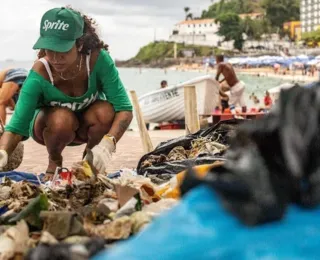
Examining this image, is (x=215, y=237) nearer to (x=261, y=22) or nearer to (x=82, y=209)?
(x=82, y=209)

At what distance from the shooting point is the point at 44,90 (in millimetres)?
4438

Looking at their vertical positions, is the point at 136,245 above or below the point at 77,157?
above

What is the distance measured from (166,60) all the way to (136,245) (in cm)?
14684

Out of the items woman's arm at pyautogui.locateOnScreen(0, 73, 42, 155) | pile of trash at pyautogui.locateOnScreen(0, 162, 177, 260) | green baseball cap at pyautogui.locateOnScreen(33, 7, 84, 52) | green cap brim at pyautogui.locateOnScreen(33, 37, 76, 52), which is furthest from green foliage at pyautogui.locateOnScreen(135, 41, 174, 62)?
pile of trash at pyautogui.locateOnScreen(0, 162, 177, 260)

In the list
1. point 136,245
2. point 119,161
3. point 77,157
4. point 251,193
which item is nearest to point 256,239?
point 251,193

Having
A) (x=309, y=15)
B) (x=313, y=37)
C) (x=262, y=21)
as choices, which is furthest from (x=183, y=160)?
(x=309, y=15)

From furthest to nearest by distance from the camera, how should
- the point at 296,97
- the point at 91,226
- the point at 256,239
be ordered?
the point at 91,226 < the point at 296,97 < the point at 256,239

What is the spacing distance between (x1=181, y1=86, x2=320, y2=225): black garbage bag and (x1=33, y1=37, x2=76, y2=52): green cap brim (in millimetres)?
2505

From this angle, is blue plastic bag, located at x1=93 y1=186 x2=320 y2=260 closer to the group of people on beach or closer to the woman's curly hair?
the group of people on beach

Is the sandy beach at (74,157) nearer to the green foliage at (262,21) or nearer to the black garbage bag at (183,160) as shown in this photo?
the black garbage bag at (183,160)

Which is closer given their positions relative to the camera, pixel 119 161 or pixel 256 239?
pixel 256 239

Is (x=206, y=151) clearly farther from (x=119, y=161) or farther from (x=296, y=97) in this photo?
(x=119, y=161)

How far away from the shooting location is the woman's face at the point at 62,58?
13.5 feet

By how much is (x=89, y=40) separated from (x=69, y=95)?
0.41m
